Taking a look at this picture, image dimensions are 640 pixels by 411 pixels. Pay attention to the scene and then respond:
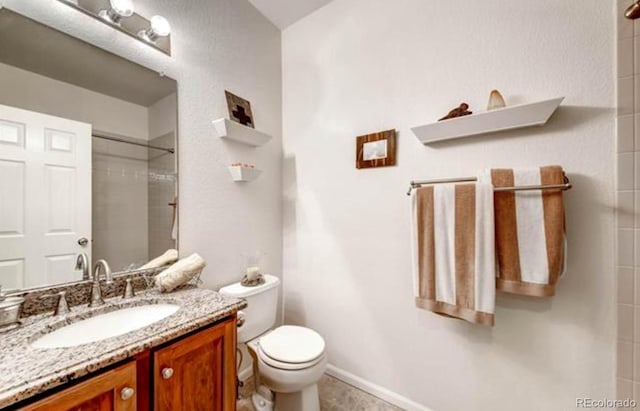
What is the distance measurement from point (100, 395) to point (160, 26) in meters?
1.51

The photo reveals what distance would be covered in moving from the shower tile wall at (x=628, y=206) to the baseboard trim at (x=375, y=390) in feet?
3.02

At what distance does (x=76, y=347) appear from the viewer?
717 mm

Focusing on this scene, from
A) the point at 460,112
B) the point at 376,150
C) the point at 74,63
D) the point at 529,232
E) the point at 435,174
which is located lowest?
the point at 529,232

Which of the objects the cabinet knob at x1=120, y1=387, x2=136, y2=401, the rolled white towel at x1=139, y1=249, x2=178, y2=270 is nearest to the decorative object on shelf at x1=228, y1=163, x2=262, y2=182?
the rolled white towel at x1=139, y1=249, x2=178, y2=270

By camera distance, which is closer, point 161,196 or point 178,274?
point 178,274

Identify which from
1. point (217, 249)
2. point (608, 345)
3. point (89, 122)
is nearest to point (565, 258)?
point (608, 345)

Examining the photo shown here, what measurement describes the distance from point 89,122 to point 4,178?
1.18 ft

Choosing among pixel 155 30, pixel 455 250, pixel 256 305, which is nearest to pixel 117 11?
pixel 155 30

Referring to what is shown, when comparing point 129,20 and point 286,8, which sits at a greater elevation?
point 286,8

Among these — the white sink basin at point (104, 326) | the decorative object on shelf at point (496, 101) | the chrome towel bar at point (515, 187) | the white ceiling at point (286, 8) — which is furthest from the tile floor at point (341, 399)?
the white ceiling at point (286, 8)

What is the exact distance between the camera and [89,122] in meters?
1.10

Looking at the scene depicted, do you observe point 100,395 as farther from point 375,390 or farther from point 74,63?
point 375,390

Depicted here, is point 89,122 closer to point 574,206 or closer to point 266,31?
point 266,31

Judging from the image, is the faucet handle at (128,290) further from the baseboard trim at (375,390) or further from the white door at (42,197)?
the baseboard trim at (375,390)
